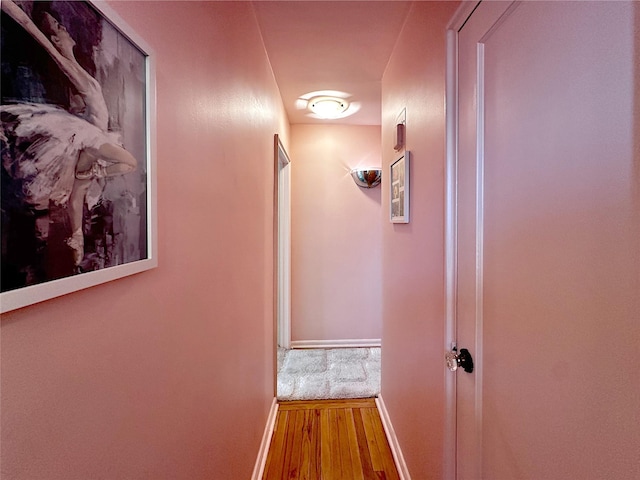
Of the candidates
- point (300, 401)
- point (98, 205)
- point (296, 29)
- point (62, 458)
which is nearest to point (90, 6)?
point (98, 205)

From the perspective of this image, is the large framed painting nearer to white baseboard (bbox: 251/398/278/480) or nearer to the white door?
the white door

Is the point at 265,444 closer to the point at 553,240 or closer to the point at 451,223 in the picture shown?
the point at 451,223

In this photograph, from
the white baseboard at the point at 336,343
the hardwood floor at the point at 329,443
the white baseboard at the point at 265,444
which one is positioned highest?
the white baseboard at the point at 336,343

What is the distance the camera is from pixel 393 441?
1.79 metres

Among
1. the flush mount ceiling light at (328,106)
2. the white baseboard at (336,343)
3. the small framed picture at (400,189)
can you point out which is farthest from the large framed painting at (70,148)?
the white baseboard at (336,343)

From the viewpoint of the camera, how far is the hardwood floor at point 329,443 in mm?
1653

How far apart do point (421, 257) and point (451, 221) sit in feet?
1.04

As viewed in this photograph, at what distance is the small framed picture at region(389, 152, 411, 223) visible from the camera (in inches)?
58.3

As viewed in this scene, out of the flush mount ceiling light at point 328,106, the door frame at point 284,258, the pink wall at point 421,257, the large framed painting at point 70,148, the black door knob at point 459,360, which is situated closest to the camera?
the large framed painting at point 70,148

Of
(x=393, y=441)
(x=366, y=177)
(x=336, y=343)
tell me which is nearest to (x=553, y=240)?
(x=393, y=441)

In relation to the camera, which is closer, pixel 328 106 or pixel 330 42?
pixel 330 42

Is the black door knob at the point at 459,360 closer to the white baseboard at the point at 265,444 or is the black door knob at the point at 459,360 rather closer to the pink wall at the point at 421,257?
the pink wall at the point at 421,257

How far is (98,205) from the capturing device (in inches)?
18.5

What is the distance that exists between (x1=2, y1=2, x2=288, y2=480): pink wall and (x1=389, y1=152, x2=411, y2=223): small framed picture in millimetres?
788
